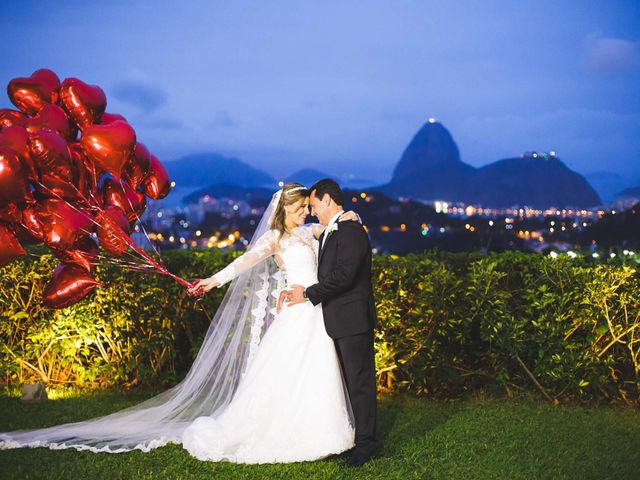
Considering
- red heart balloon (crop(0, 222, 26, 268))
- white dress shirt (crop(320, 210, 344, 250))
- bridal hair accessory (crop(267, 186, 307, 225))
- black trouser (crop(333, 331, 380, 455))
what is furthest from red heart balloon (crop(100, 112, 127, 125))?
black trouser (crop(333, 331, 380, 455))

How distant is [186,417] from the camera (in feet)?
20.3

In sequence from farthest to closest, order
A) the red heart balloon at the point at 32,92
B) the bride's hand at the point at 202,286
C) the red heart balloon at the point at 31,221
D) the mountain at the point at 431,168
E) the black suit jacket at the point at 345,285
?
the mountain at the point at 431,168 → the bride's hand at the point at 202,286 → the black suit jacket at the point at 345,285 → the red heart balloon at the point at 32,92 → the red heart balloon at the point at 31,221

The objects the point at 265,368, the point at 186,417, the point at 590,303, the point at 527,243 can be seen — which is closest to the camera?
the point at 265,368

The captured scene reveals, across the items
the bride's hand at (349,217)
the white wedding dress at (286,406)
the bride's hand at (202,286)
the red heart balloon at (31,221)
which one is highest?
the red heart balloon at (31,221)

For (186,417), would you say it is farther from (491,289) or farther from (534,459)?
(491,289)

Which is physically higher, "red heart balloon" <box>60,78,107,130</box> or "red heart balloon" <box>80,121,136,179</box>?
"red heart balloon" <box>60,78,107,130</box>

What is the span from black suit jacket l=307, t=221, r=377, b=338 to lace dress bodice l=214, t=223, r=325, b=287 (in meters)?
0.31

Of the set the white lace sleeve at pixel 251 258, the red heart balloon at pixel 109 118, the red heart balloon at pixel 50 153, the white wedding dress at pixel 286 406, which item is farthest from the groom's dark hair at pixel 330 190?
the red heart balloon at pixel 50 153

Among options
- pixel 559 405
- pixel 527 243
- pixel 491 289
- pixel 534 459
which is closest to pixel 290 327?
pixel 534 459

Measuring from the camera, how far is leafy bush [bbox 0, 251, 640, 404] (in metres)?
7.34

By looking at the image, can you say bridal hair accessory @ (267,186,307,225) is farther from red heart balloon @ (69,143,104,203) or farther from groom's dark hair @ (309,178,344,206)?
red heart balloon @ (69,143,104,203)

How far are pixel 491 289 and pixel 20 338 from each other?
569cm

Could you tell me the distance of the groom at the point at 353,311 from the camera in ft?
17.7

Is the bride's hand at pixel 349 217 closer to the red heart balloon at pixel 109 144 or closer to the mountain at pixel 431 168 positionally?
the red heart balloon at pixel 109 144
